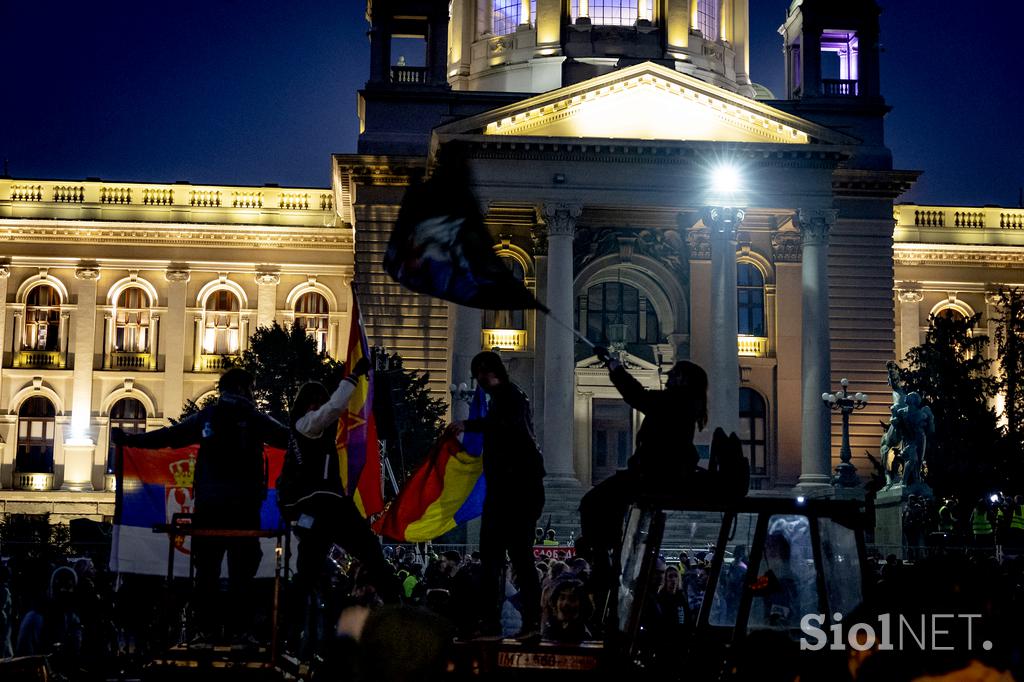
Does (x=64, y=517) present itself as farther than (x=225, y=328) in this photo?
No

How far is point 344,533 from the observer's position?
30.3 ft

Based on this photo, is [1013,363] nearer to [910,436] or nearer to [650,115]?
[650,115]

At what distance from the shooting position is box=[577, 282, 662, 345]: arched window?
44.0 m

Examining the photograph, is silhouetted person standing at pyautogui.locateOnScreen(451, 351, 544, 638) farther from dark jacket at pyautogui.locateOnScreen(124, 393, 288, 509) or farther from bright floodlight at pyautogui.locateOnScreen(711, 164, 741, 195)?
bright floodlight at pyautogui.locateOnScreen(711, 164, 741, 195)

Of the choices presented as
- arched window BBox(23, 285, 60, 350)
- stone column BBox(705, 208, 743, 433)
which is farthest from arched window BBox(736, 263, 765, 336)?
arched window BBox(23, 285, 60, 350)

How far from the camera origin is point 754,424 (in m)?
44.8

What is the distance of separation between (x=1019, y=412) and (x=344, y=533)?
36.4 meters

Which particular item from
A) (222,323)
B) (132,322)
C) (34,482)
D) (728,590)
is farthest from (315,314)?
(728,590)

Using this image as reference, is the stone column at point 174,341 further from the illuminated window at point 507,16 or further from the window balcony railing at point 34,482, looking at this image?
the illuminated window at point 507,16

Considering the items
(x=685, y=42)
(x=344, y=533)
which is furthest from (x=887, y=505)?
(x=344, y=533)

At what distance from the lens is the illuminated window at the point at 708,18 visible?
51.3 metres

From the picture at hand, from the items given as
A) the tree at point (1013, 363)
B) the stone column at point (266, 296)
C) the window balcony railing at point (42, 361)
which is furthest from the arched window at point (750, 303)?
the window balcony railing at point (42, 361)

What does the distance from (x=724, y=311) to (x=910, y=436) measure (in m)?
8.72

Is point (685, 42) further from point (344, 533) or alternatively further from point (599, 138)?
point (344, 533)
